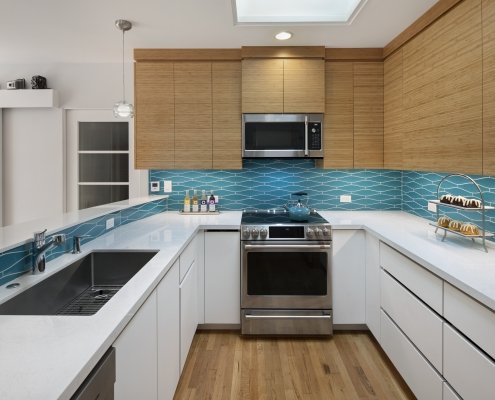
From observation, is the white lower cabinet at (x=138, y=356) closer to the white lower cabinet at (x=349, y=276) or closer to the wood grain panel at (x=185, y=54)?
the white lower cabinet at (x=349, y=276)

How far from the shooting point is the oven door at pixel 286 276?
277 cm

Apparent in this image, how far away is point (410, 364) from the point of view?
1977 mm

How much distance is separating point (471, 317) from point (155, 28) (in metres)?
2.66

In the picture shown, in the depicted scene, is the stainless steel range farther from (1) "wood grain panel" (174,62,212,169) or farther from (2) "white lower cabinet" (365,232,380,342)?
(1) "wood grain panel" (174,62,212,169)

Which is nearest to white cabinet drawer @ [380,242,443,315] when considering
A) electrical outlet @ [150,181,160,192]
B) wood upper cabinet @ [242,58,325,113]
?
wood upper cabinet @ [242,58,325,113]

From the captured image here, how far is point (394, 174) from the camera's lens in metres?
3.46

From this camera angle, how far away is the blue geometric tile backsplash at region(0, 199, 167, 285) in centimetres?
137

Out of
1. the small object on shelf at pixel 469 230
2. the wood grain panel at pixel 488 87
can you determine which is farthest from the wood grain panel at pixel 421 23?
the small object on shelf at pixel 469 230

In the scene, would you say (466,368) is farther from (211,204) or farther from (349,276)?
(211,204)

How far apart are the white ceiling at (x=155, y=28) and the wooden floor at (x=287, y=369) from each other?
Result: 237 cm

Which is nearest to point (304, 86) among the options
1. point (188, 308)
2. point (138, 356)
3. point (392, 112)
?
point (392, 112)

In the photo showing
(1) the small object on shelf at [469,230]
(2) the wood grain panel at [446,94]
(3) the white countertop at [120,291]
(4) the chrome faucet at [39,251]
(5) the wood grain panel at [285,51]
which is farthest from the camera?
(5) the wood grain panel at [285,51]

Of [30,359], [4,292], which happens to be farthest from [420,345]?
[4,292]

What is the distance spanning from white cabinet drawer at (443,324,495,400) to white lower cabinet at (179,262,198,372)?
1.39 meters
